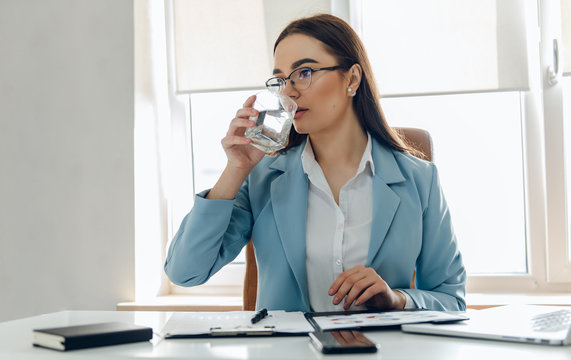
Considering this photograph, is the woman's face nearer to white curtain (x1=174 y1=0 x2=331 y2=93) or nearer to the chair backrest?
the chair backrest

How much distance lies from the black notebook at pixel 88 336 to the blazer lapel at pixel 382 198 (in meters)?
0.71

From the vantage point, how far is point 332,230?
1.49 meters

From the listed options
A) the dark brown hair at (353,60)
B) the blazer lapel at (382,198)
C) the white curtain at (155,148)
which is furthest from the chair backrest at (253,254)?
the white curtain at (155,148)

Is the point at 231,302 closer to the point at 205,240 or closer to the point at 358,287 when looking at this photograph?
the point at 205,240

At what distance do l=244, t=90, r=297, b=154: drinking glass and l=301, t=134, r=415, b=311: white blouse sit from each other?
26 cm

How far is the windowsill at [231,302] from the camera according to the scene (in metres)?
2.10

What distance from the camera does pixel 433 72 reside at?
2381 mm

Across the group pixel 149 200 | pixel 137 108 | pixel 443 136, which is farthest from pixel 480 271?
pixel 137 108

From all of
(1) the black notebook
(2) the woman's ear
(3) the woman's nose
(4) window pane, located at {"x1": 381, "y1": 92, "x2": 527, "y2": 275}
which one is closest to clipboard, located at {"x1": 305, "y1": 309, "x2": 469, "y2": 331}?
(1) the black notebook

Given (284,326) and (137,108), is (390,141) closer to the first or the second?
(284,326)

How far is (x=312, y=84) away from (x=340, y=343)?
914 mm

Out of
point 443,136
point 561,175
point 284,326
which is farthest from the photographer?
point 443,136

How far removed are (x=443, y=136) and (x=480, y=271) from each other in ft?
1.90

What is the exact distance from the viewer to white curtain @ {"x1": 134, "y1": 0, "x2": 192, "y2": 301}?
2412mm
